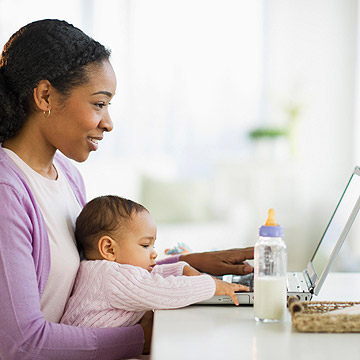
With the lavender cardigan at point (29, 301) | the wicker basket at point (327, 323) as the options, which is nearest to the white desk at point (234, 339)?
the wicker basket at point (327, 323)

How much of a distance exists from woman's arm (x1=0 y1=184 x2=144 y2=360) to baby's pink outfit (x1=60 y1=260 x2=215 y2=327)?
0.15 feet

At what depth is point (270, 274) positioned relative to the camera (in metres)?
1.28

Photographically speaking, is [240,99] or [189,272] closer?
[189,272]

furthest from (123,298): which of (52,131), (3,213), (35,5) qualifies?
(35,5)

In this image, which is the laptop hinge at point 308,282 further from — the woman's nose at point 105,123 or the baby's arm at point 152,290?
the woman's nose at point 105,123

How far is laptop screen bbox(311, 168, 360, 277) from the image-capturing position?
4.73 feet

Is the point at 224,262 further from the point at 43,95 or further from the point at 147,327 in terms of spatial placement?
the point at 43,95


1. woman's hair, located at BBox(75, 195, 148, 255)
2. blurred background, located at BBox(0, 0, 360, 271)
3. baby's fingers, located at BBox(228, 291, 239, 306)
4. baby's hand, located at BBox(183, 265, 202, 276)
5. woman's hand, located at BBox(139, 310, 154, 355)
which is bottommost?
woman's hand, located at BBox(139, 310, 154, 355)

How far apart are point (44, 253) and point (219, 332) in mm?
449

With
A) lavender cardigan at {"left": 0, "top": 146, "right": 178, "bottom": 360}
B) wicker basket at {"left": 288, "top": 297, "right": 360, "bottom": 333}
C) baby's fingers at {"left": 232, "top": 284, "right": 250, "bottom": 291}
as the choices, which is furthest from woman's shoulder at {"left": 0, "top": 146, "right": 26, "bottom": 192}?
wicker basket at {"left": 288, "top": 297, "right": 360, "bottom": 333}

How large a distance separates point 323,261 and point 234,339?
0.41 meters

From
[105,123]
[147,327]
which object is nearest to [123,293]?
[147,327]

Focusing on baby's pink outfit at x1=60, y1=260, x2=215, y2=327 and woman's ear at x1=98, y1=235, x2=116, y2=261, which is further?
woman's ear at x1=98, y1=235, x2=116, y2=261

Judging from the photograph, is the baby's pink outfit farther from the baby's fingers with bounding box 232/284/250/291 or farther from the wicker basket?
the wicker basket
